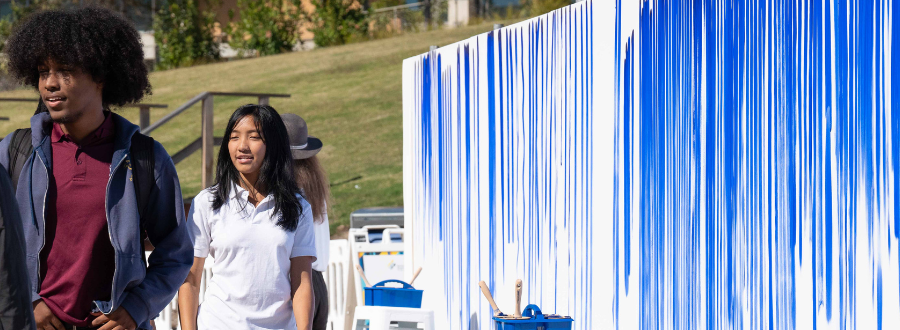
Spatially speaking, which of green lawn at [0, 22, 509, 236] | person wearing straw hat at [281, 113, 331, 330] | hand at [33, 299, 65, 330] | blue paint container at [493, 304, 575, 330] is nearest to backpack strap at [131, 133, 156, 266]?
hand at [33, 299, 65, 330]

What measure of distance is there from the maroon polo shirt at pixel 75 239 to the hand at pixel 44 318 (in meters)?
0.02

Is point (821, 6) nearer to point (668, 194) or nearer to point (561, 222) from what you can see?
point (668, 194)

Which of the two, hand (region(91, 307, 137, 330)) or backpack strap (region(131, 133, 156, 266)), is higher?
backpack strap (region(131, 133, 156, 266))

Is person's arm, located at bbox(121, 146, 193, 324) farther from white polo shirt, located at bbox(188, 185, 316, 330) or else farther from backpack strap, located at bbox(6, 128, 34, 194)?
white polo shirt, located at bbox(188, 185, 316, 330)


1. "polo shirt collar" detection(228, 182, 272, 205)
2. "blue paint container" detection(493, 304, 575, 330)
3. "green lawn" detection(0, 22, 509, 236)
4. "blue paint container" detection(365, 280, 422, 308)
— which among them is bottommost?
"blue paint container" detection(365, 280, 422, 308)

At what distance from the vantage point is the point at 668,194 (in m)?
3.54

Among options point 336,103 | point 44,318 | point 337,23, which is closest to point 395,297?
point 44,318

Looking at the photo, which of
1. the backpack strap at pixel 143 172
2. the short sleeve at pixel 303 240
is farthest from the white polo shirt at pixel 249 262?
the backpack strap at pixel 143 172

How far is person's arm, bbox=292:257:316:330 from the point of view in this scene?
12.7ft

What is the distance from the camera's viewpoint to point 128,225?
2713 millimetres

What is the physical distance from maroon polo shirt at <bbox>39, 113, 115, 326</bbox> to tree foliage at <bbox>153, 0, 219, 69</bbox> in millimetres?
33444

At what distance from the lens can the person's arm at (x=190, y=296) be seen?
3.99m

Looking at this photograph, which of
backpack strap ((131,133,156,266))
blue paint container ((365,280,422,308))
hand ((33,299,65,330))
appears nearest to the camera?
hand ((33,299,65,330))

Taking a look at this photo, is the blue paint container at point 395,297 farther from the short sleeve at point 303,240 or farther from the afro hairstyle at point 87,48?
the afro hairstyle at point 87,48
